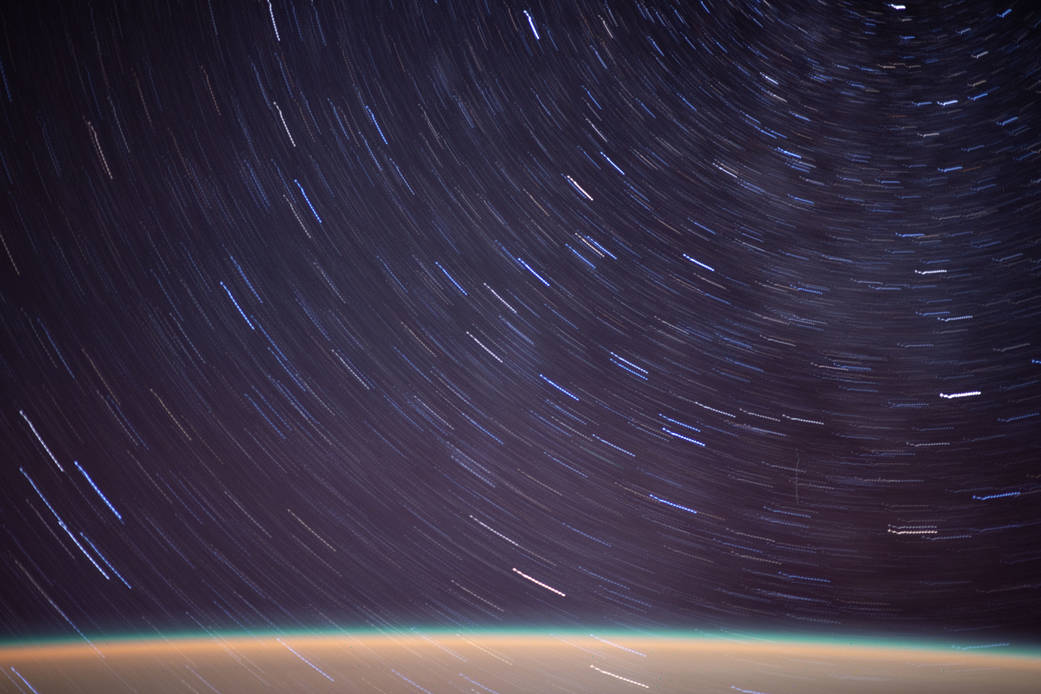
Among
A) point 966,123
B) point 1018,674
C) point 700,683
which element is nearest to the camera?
point 700,683

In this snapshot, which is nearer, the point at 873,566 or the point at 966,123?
the point at 966,123

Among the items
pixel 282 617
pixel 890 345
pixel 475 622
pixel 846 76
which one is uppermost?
pixel 846 76

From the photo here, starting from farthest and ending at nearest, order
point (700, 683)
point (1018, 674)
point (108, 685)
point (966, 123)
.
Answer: point (966, 123) → point (1018, 674) → point (700, 683) → point (108, 685)

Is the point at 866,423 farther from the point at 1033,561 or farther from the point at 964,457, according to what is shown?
the point at 1033,561

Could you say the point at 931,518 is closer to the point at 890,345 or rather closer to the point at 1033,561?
the point at 1033,561

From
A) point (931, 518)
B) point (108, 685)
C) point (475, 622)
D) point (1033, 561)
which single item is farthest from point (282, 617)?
point (1033, 561)

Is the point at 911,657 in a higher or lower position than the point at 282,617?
higher
